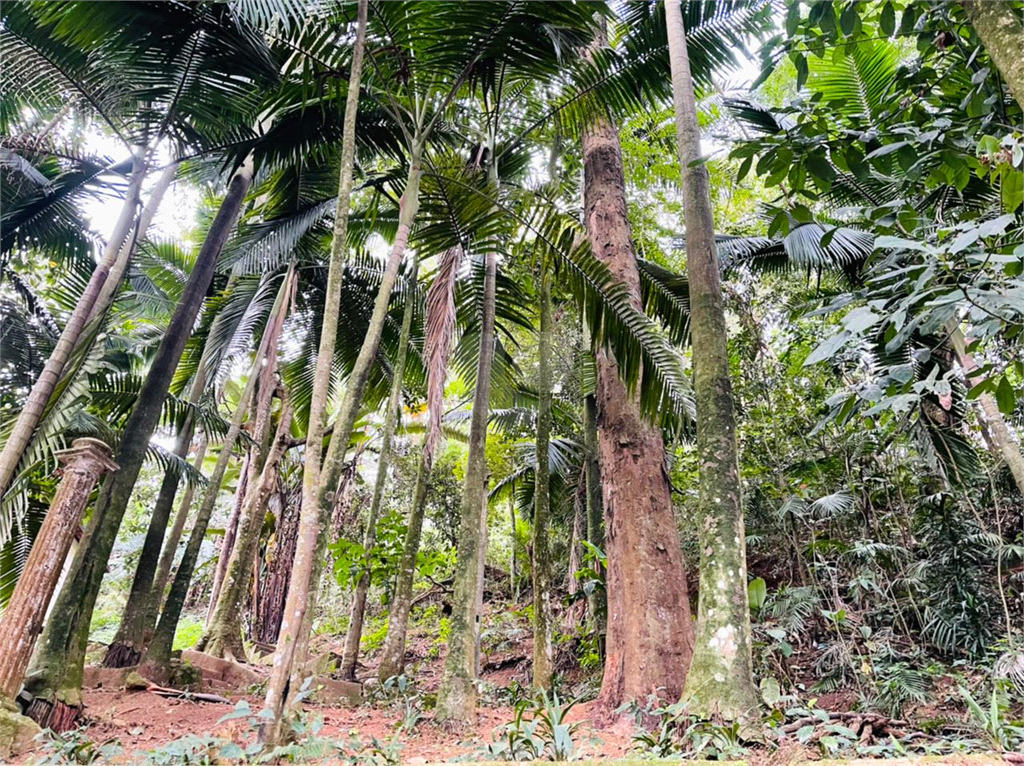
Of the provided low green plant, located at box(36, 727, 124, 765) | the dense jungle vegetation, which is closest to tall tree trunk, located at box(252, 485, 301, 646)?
the dense jungle vegetation

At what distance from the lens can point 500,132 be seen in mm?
6043

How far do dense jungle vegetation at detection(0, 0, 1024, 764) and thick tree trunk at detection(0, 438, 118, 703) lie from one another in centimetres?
2

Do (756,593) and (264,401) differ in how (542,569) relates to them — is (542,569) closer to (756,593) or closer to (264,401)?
(756,593)

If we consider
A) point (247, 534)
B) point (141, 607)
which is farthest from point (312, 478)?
point (247, 534)

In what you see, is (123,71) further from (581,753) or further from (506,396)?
(581,753)

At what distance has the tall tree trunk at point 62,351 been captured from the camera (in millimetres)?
3994

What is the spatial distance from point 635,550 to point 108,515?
14.8ft

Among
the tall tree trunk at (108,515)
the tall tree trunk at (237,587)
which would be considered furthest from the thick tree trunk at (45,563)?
the tall tree trunk at (237,587)

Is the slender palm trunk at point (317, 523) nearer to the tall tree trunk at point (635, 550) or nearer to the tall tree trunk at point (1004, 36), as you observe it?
the tall tree trunk at point (635, 550)

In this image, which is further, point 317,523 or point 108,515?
point 108,515

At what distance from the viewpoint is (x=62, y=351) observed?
4383 millimetres

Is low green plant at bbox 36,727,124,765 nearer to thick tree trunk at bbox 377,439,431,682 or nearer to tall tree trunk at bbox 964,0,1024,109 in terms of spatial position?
thick tree trunk at bbox 377,439,431,682

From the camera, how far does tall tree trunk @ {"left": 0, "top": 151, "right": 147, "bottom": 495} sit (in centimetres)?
399

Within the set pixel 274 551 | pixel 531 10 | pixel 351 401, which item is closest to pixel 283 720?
→ pixel 351 401
